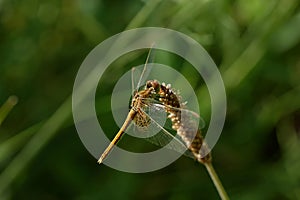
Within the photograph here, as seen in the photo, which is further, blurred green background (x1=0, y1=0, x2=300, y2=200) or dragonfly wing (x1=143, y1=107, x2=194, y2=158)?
blurred green background (x1=0, y1=0, x2=300, y2=200)

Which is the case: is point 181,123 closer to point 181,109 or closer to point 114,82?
point 181,109

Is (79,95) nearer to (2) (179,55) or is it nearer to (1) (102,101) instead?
(1) (102,101)

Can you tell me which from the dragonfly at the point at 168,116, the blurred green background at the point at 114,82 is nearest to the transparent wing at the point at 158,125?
the dragonfly at the point at 168,116

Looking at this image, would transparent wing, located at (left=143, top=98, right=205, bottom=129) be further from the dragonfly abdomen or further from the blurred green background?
the blurred green background

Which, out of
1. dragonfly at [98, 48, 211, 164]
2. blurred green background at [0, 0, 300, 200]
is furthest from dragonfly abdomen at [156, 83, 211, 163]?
blurred green background at [0, 0, 300, 200]

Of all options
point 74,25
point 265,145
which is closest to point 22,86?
point 74,25
